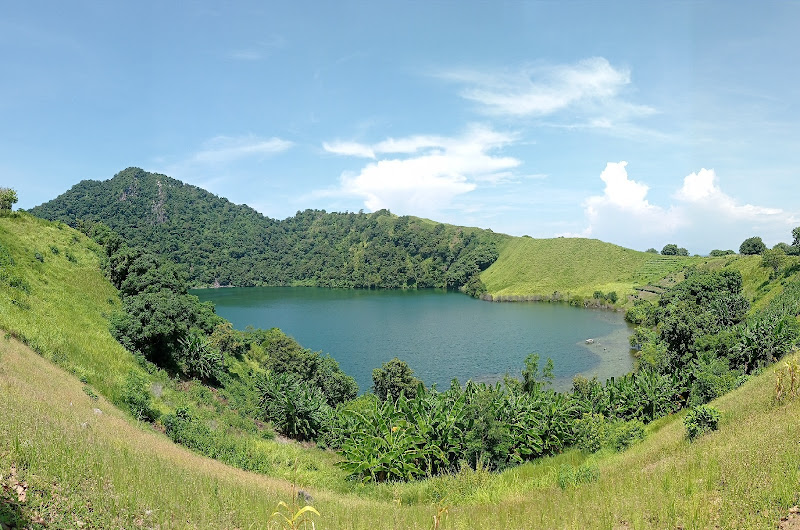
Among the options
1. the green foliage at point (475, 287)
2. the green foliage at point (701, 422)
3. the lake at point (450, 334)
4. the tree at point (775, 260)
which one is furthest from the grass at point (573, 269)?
the green foliage at point (701, 422)

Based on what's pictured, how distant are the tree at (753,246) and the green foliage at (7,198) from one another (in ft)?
468

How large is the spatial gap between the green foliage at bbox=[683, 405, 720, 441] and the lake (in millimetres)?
40222

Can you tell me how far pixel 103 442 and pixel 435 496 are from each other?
28.6ft

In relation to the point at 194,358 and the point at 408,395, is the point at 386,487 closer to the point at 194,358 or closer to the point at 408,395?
the point at 194,358

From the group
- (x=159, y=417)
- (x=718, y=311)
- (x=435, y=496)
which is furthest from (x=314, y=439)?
(x=718, y=311)

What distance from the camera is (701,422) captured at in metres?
13.2

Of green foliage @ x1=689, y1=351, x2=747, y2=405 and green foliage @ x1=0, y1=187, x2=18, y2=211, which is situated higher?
green foliage @ x1=0, y1=187, x2=18, y2=211

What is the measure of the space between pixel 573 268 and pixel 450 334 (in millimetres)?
78770

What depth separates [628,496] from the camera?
7.73m

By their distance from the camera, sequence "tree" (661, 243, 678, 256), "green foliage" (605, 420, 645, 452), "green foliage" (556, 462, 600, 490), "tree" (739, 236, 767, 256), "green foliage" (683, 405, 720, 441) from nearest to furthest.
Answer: "green foliage" (556, 462, 600, 490) < "green foliage" (683, 405, 720, 441) < "green foliage" (605, 420, 645, 452) < "tree" (739, 236, 767, 256) < "tree" (661, 243, 678, 256)

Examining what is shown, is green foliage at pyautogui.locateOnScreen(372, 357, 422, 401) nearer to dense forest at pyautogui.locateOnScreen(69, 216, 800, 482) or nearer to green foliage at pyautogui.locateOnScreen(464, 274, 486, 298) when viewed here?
dense forest at pyautogui.locateOnScreen(69, 216, 800, 482)

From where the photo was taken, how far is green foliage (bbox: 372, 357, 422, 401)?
45500 mm

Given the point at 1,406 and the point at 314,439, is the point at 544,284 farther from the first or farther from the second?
the point at 1,406

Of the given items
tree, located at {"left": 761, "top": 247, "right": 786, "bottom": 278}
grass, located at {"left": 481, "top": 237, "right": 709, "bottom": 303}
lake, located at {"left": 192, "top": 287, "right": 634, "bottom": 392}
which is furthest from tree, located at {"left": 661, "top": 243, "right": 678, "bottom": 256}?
tree, located at {"left": 761, "top": 247, "right": 786, "bottom": 278}
